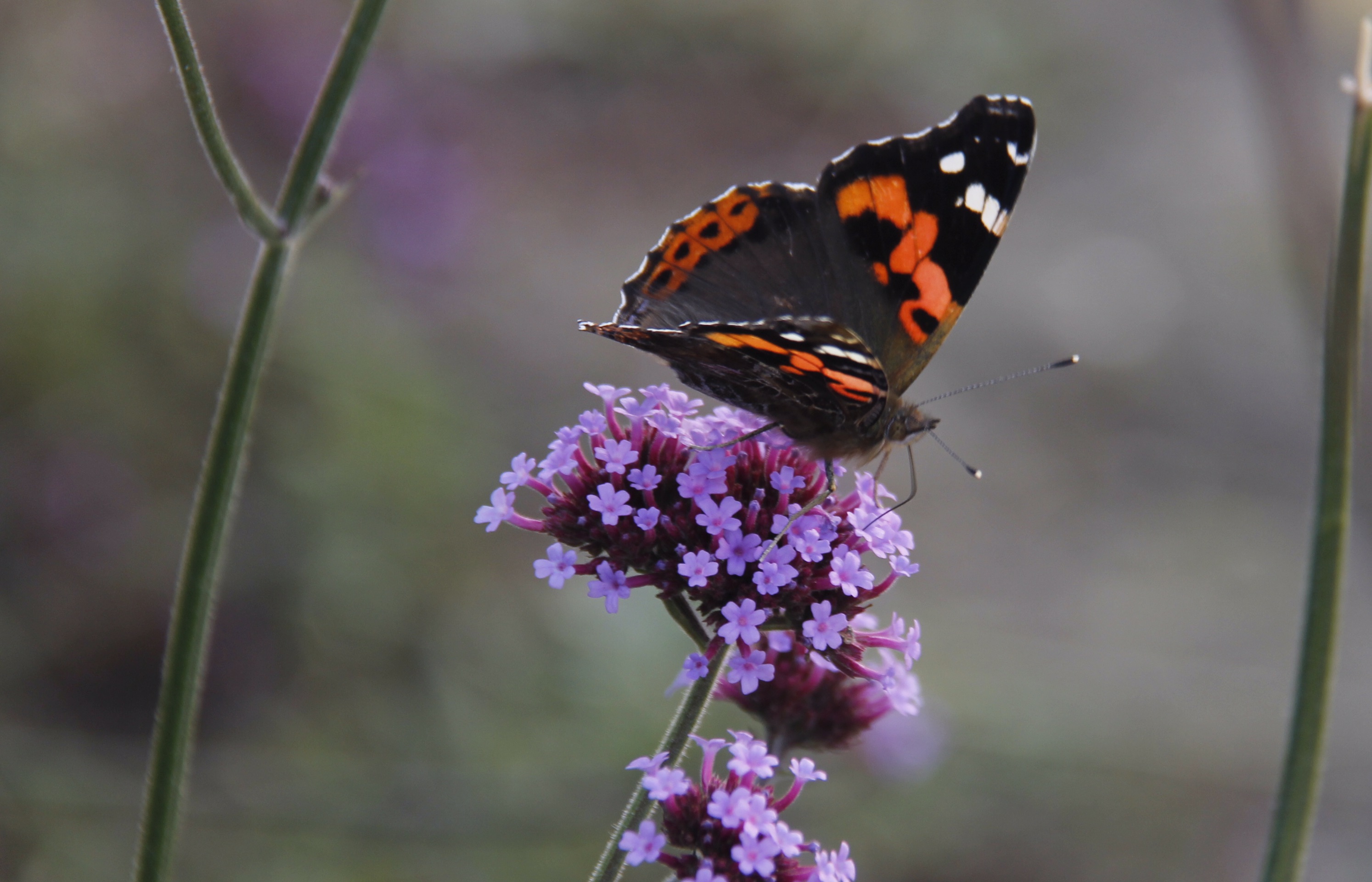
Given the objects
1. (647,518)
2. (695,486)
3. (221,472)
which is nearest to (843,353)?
(695,486)

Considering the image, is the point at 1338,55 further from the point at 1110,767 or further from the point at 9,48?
the point at 9,48

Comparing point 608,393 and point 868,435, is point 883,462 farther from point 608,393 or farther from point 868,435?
point 608,393

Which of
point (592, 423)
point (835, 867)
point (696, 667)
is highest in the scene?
point (592, 423)

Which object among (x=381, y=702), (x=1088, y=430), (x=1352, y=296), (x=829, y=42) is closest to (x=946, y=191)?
(x=1352, y=296)

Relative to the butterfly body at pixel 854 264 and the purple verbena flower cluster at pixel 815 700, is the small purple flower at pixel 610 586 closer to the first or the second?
the purple verbena flower cluster at pixel 815 700

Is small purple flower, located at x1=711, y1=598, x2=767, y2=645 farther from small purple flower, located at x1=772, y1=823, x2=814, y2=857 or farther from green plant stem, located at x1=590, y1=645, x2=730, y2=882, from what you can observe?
small purple flower, located at x1=772, y1=823, x2=814, y2=857

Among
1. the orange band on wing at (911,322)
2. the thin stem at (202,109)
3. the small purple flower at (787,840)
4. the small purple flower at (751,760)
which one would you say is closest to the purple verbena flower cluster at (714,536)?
the small purple flower at (751,760)

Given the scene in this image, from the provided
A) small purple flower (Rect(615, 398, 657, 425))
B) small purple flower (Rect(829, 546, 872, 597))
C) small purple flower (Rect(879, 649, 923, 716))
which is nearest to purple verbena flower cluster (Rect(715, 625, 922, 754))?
small purple flower (Rect(879, 649, 923, 716))
